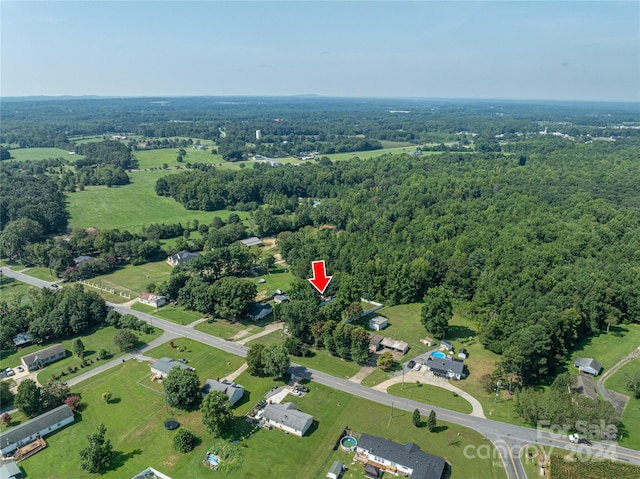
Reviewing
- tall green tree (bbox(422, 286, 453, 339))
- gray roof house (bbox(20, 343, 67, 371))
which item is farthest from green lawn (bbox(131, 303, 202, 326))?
tall green tree (bbox(422, 286, 453, 339))

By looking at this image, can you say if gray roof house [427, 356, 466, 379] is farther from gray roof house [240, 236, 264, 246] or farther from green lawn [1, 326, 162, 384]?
gray roof house [240, 236, 264, 246]

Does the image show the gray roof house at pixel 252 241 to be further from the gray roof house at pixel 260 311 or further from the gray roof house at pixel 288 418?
the gray roof house at pixel 288 418

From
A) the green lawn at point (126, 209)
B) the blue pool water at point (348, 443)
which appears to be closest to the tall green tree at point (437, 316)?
the blue pool water at point (348, 443)

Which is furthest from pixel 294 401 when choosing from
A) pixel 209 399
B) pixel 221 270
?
pixel 221 270

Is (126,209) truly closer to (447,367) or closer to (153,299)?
(153,299)

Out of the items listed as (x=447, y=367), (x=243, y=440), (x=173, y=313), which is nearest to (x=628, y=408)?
(x=447, y=367)

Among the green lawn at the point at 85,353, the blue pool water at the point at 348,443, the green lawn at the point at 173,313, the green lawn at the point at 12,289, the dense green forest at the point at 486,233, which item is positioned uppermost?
the dense green forest at the point at 486,233
